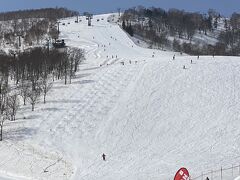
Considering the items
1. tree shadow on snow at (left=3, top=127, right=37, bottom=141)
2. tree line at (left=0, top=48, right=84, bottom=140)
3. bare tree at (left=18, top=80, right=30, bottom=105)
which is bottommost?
tree shadow on snow at (left=3, top=127, right=37, bottom=141)

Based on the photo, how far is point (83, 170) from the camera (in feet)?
130

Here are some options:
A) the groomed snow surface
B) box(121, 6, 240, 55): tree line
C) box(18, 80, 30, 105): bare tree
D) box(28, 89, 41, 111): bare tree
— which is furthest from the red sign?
box(121, 6, 240, 55): tree line

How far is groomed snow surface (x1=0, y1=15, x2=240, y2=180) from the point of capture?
4028 cm

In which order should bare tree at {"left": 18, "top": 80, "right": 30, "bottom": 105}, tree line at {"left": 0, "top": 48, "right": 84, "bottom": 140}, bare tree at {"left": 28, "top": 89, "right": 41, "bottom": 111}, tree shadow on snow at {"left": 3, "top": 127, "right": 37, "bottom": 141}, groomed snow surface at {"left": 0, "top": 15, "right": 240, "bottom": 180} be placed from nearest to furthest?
groomed snow surface at {"left": 0, "top": 15, "right": 240, "bottom": 180} < tree shadow on snow at {"left": 3, "top": 127, "right": 37, "bottom": 141} < bare tree at {"left": 28, "top": 89, "right": 41, "bottom": 111} < bare tree at {"left": 18, "top": 80, "right": 30, "bottom": 105} < tree line at {"left": 0, "top": 48, "right": 84, "bottom": 140}

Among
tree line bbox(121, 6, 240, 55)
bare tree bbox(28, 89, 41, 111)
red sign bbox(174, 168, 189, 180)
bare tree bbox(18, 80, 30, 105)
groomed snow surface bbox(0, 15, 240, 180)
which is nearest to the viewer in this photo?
red sign bbox(174, 168, 189, 180)

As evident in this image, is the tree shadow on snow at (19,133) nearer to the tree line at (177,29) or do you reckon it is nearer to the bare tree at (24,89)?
the bare tree at (24,89)

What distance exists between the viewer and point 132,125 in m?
51.4

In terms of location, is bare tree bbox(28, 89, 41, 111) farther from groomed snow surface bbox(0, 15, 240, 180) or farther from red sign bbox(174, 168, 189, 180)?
red sign bbox(174, 168, 189, 180)

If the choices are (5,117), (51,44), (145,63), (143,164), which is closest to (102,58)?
(145,63)

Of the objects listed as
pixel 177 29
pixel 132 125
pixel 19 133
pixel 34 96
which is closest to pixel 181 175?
pixel 132 125

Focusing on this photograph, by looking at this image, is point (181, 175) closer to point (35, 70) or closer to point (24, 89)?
point (24, 89)

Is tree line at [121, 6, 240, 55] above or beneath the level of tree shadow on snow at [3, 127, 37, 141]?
above

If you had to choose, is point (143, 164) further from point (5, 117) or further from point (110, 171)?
point (5, 117)

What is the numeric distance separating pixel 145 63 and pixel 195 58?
996 cm
